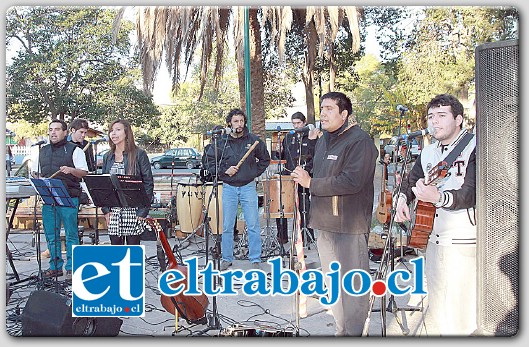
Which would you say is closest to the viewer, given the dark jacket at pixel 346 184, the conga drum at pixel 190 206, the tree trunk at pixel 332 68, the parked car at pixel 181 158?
the dark jacket at pixel 346 184

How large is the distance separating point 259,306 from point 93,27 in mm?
2674

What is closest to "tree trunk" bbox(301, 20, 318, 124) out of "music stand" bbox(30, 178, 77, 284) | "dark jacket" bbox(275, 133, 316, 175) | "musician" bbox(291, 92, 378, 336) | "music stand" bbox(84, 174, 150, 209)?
"dark jacket" bbox(275, 133, 316, 175)

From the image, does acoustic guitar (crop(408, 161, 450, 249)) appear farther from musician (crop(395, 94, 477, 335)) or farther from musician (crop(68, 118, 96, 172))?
musician (crop(68, 118, 96, 172))

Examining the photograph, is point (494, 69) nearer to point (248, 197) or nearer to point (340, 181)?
point (340, 181)

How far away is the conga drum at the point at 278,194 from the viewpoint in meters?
6.97

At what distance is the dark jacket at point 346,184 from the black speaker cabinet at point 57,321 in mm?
1604

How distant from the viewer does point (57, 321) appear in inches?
152

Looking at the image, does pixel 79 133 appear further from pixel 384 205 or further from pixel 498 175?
pixel 498 175

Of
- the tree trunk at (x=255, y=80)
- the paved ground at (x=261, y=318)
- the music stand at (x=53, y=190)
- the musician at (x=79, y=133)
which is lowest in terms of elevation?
the paved ground at (x=261, y=318)

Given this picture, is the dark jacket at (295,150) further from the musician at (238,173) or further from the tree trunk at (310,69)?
the tree trunk at (310,69)

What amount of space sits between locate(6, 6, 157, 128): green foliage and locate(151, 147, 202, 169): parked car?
2.59 ft

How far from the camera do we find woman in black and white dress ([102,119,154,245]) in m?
4.50

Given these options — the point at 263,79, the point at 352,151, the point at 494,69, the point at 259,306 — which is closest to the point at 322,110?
the point at 352,151

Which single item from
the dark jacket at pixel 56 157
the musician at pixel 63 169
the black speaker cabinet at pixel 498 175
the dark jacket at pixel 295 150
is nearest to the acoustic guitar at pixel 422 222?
the black speaker cabinet at pixel 498 175
